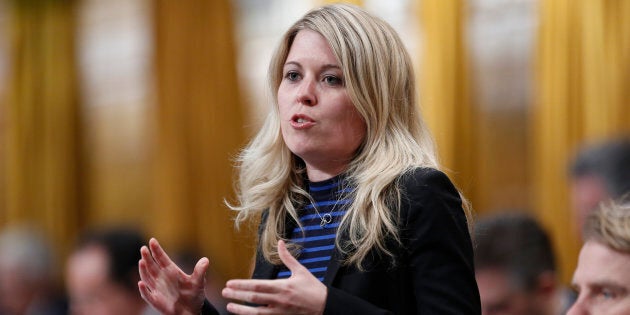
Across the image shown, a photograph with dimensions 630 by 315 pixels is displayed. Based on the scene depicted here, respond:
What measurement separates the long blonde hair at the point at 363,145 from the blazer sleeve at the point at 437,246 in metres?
0.03

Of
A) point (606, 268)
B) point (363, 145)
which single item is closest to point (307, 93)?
point (363, 145)

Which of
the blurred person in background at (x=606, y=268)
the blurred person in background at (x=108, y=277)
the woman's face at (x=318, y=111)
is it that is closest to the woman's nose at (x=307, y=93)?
the woman's face at (x=318, y=111)

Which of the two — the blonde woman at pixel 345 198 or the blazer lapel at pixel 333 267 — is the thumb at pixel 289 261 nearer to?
the blonde woman at pixel 345 198

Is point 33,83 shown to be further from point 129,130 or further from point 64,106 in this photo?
point 129,130

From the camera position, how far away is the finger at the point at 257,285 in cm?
161

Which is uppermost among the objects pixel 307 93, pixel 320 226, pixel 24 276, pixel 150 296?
pixel 307 93

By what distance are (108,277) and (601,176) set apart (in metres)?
1.77

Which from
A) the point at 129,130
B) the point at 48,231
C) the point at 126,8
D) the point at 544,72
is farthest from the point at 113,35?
the point at 544,72

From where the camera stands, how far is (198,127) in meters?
6.09

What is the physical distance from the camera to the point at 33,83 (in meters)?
6.87

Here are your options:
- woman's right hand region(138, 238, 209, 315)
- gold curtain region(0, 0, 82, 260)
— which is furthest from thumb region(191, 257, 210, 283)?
gold curtain region(0, 0, 82, 260)

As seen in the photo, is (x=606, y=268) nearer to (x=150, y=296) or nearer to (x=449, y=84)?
(x=150, y=296)

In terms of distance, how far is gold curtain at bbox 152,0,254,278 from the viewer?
599 centimetres

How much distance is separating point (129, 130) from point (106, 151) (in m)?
0.30
